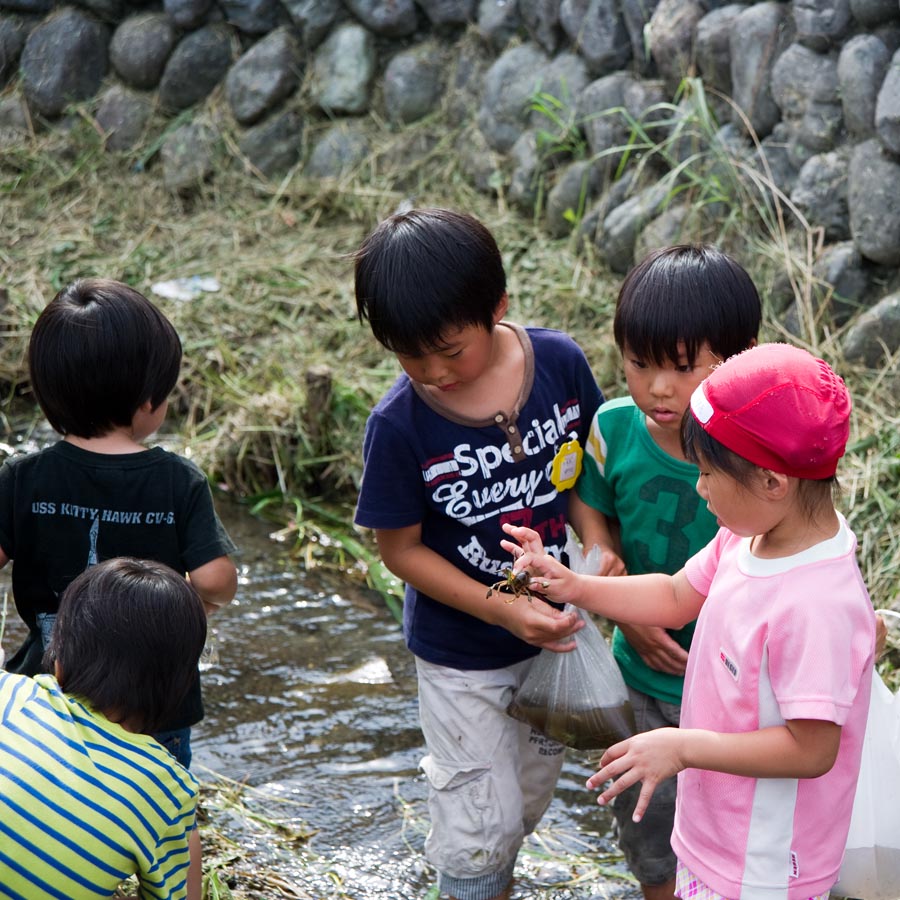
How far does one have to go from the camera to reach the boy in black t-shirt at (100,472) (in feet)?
7.07

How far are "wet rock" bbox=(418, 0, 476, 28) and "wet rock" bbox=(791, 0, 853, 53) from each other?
7.23ft

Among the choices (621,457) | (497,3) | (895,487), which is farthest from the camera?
(497,3)

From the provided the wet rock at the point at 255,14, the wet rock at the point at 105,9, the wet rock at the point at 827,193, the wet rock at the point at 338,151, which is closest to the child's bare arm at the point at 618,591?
the wet rock at the point at 827,193

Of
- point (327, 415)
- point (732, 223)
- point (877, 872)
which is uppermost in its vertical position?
point (732, 223)

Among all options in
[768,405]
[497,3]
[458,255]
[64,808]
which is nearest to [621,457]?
[458,255]

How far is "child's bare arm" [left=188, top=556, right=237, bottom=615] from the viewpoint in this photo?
2.22 meters

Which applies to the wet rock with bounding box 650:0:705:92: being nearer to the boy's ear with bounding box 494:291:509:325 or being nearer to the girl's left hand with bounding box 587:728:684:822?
the boy's ear with bounding box 494:291:509:325

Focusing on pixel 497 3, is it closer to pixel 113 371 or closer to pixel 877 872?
pixel 113 371

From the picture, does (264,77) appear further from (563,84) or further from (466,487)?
(466,487)

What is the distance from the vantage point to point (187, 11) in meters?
6.77

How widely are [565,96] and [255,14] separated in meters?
2.15

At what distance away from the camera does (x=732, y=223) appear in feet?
14.5

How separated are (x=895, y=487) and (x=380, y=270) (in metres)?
2.03

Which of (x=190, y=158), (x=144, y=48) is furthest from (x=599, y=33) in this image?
(x=144, y=48)
